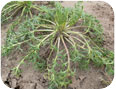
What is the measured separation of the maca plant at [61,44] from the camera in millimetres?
2707

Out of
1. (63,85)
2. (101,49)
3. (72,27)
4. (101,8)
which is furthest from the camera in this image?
(101,8)

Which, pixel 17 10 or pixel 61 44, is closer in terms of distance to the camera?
pixel 61 44

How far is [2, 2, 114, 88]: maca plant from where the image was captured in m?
2.71

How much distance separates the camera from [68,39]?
3.16m

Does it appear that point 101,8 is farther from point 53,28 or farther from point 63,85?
point 63,85

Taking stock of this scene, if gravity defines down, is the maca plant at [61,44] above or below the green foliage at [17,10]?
below

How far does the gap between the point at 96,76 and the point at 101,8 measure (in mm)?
1561

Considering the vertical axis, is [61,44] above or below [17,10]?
below

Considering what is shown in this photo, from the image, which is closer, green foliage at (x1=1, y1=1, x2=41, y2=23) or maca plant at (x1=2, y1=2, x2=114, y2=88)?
maca plant at (x1=2, y1=2, x2=114, y2=88)

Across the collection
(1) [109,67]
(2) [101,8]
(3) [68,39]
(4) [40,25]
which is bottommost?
(1) [109,67]

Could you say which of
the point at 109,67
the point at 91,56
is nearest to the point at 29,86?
the point at 91,56

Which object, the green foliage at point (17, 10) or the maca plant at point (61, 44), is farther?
the green foliage at point (17, 10)

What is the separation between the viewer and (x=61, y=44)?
3.10 metres

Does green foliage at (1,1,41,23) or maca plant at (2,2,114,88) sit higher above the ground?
green foliage at (1,1,41,23)
